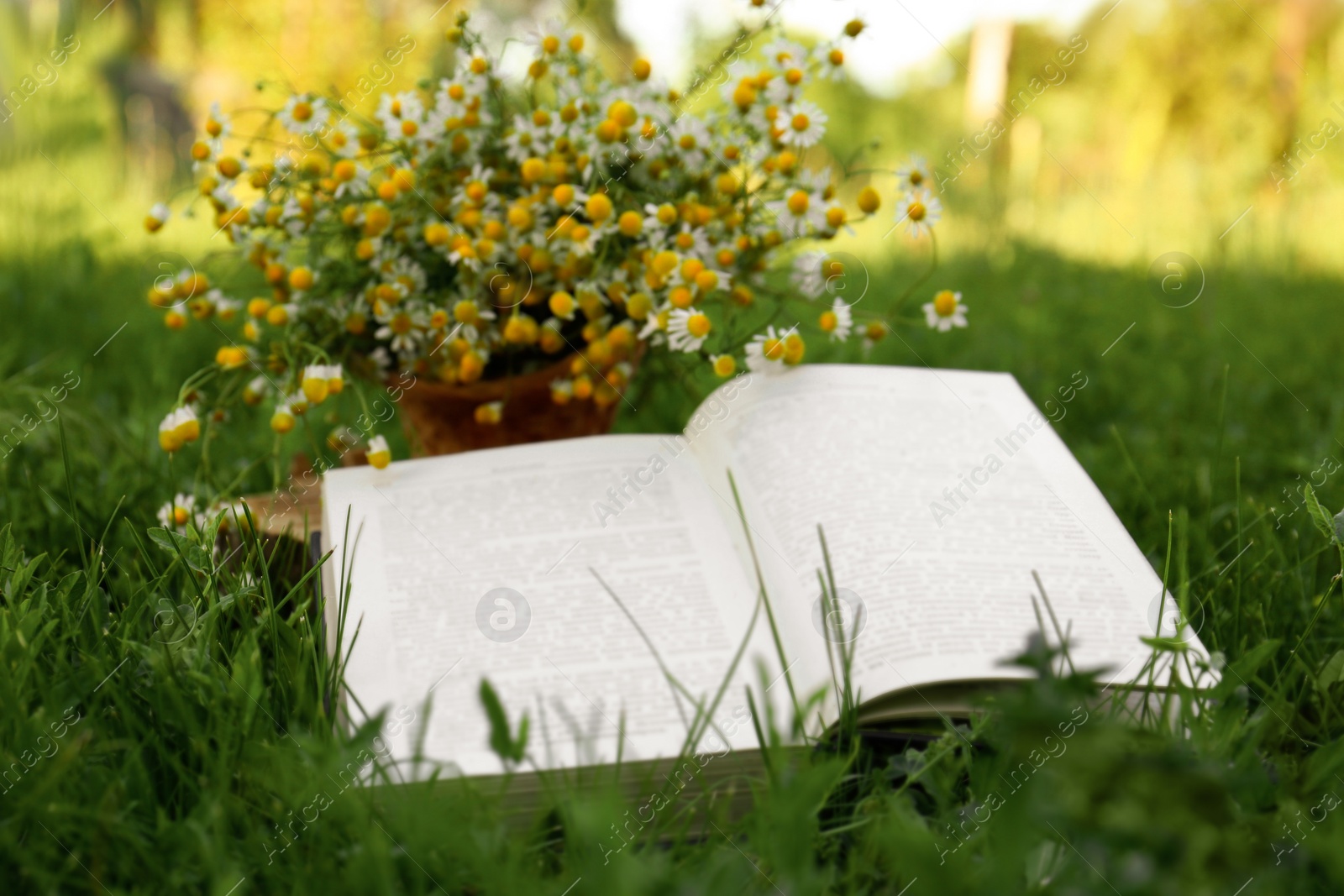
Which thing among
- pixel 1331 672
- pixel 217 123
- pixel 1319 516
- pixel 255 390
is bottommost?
pixel 1331 672

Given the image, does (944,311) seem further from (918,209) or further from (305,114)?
(305,114)

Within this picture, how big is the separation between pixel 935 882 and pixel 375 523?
0.75m

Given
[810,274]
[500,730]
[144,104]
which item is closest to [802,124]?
[810,274]

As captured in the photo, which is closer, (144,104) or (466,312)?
(466,312)

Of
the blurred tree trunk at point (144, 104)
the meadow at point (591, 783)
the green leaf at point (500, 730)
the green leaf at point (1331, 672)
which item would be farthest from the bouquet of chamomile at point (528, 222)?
the blurred tree trunk at point (144, 104)

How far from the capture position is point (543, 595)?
0.96 metres

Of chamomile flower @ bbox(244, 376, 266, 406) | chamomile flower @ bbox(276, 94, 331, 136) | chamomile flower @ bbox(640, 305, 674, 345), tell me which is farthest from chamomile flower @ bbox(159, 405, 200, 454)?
chamomile flower @ bbox(640, 305, 674, 345)

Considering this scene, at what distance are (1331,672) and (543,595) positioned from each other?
738mm

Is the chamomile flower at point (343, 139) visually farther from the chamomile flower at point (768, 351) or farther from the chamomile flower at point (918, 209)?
the chamomile flower at point (918, 209)

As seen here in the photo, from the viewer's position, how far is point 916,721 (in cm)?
88

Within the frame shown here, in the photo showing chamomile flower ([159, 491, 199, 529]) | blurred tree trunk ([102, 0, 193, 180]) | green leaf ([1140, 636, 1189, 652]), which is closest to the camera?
green leaf ([1140, 636, 1189, 652])

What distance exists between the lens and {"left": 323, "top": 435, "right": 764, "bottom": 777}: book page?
81cm

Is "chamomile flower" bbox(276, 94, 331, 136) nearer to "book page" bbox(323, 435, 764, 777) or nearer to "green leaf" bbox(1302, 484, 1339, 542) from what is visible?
"book page" bbox(323, 435, 764, 777)

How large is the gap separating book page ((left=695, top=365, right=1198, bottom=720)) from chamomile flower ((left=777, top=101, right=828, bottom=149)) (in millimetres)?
304
